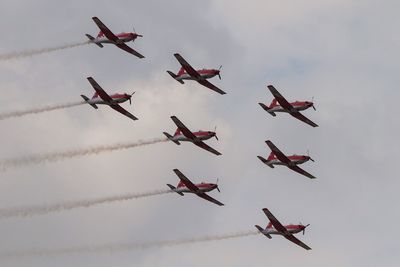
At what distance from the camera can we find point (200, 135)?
138 metres

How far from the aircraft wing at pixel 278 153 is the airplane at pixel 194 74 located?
12.0 meters

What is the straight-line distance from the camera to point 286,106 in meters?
141

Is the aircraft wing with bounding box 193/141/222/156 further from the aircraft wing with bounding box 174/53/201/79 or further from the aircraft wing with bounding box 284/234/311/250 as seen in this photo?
the aircraft wing with bounding box 284/234/311/250

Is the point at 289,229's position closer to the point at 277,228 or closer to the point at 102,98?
the point at 277,228

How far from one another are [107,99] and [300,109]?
925 inches

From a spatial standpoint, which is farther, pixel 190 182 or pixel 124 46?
pixel 190 182

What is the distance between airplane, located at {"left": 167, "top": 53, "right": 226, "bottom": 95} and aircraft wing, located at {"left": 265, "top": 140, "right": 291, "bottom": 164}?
12.0 m

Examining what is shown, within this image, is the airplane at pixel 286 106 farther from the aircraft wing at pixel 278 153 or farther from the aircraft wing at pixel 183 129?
the aircraft wing at pixel 183 129

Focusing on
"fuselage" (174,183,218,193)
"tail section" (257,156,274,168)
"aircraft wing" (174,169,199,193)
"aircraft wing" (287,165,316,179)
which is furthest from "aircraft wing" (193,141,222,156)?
"aircraft wing" (287,165,316,179)

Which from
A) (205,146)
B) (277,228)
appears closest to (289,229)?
(277,228)

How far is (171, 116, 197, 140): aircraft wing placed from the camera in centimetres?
13662

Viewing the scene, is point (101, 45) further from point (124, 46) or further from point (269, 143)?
point (269, 143)

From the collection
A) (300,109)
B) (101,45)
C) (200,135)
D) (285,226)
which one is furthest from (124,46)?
(285,226)

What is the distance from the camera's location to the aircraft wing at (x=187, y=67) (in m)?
136
